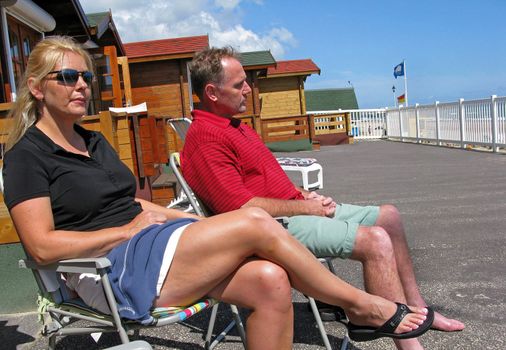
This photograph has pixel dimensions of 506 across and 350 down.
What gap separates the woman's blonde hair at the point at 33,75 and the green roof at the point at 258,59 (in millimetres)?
17453

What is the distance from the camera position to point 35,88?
225cm

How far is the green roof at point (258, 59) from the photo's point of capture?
19891 millimetres

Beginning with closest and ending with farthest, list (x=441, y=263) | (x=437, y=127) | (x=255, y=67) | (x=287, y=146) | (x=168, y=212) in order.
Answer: (x=168, y=212)
(x=441, y=263)
(x=437, y=127)
(x=287, y=146)
(x=255, y=67)

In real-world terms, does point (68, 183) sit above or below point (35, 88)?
below

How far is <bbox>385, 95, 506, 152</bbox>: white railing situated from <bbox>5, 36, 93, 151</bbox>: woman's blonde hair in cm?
1211

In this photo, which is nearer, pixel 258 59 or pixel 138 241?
pixel 138 241

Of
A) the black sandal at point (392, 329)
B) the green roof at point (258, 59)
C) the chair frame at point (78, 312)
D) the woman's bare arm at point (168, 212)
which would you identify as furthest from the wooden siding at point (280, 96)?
the chair frame at point (78, 312)

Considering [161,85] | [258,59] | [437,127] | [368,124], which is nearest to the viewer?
[437,127]

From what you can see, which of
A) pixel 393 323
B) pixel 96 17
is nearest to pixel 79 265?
pixel 393 323

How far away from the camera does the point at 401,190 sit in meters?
7.84

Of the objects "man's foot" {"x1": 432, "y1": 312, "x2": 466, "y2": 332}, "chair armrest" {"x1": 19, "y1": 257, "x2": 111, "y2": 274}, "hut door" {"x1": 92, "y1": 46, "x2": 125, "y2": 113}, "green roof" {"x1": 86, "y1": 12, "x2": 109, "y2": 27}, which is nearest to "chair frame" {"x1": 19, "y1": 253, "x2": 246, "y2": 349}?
"chair armrest" {"x1": 19, "y1": 257, "x2": 111, "y2": 274}

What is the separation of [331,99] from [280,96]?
13263 millimetres

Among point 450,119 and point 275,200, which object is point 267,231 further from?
point 450,119

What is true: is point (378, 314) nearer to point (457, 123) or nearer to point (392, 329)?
point (392, 329)
